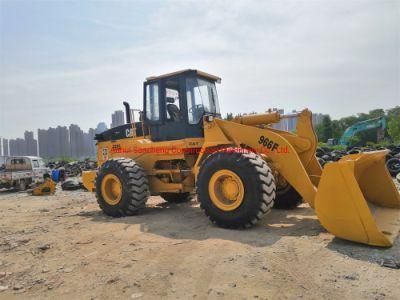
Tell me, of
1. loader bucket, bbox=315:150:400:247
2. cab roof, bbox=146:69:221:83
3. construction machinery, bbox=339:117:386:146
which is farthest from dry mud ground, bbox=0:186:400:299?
construction machinery, bbox=339:117:386:146

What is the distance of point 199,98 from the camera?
330 inches

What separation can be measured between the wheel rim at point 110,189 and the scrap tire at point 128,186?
0.30 feet

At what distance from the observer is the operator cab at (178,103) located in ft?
26.8

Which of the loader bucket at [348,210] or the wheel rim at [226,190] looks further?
the wheel rim at [226,190]

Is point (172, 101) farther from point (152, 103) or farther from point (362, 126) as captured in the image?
point (362, 126)

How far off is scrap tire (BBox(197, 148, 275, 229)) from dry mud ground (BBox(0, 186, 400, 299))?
22cm

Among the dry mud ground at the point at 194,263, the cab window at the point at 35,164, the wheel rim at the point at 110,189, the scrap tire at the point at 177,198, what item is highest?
the cab window at the point at 35,164

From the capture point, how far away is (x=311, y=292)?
A: 3727 mm

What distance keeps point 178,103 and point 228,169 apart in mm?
2616

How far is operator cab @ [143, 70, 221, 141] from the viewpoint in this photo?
8.16 metres

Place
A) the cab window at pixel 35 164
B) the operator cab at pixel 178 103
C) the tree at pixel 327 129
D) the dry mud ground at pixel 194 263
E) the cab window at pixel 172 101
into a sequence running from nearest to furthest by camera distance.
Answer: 1. the dry mud ground at pixel 194 263
2. the operator cab at pixel 178 103
3. the cab window at pixel 172 101
4. the cab window at pixel 35 164
5. the tree at pixel 327 129

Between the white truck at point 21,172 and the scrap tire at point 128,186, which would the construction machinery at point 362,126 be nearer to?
the white truck at point 21,172

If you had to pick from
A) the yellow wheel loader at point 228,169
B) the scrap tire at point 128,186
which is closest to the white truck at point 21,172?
the yellow wheel loader at point 228,169

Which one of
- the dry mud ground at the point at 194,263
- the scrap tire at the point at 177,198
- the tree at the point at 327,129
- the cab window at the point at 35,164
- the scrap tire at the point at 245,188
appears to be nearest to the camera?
the dry mud ground at the point at 194,263
